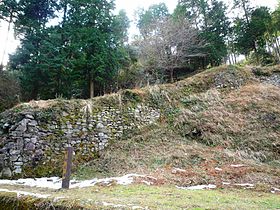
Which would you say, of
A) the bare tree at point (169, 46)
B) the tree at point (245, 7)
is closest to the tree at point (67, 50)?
the bare tree at point (169, 46)

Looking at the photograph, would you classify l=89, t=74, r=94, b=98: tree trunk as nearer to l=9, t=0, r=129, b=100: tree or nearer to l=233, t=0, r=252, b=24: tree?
l=9, t=0, r=129, b=100: tree

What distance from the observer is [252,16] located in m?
19.6

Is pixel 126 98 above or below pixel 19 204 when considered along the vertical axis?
above

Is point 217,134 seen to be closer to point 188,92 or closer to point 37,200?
point 188,92

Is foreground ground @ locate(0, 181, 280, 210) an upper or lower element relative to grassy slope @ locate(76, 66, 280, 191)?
lower

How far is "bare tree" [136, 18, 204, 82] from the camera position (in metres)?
15.7

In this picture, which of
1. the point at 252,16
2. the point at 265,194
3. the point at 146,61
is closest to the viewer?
the point at 265,194

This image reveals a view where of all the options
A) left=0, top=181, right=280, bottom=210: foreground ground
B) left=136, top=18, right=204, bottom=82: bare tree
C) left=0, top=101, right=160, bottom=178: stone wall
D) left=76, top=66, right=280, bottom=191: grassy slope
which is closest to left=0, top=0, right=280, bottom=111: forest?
left=136, top=18, right=204, bottom=82: bare tree

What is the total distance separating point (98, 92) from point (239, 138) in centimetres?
819

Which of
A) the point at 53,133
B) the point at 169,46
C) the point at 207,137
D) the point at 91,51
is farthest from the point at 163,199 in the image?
the point at 169,46

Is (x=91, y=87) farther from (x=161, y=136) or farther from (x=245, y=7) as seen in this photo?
(x=245, y=7)

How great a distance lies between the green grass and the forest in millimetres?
7015

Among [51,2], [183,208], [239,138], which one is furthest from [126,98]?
[51,2]

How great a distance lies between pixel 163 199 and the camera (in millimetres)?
3850
